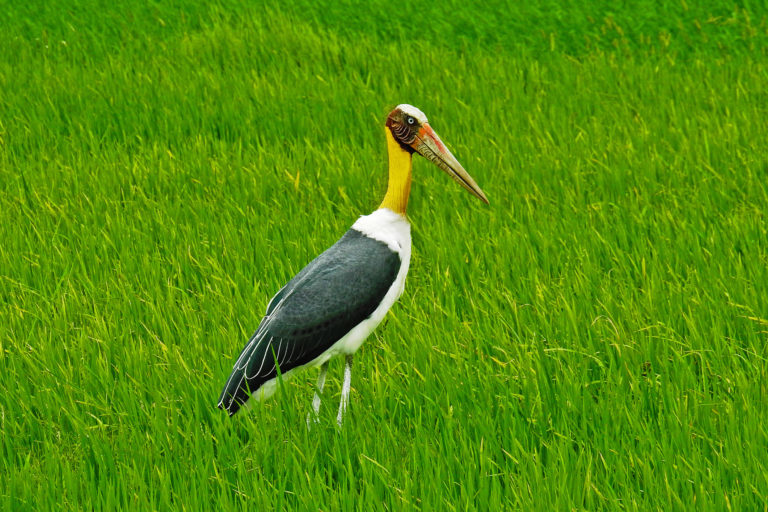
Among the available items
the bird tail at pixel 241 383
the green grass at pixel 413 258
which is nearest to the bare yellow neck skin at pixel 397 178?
the green grass at pixel 413 258

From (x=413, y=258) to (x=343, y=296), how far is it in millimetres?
1521

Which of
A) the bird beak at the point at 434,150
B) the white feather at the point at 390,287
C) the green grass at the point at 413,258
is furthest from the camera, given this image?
the bird beak at the point at 434,150

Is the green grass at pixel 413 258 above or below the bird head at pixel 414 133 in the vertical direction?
below

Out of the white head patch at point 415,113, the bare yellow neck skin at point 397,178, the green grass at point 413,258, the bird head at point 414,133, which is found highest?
the white head patch at point 415,113

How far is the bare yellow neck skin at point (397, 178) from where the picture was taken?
10.4 feet

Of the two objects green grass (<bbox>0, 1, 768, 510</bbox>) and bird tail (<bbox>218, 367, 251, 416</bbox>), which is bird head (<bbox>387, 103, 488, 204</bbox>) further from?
bird tail (<bbox>218, 367, 251, 416</bbox>)

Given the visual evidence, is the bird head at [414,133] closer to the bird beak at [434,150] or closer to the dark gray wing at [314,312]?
the bird beak at [434,150]

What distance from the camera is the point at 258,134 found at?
20.5ft

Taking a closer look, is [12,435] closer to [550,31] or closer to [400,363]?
[400,363]

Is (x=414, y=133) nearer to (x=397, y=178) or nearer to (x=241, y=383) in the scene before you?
(x=397, y=178)

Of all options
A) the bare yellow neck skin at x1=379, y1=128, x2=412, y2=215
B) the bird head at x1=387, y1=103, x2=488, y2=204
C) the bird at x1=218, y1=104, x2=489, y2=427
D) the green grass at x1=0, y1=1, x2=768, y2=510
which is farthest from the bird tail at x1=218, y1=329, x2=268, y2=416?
the bird head at x1=387, y1=103, x2=488, y2=204

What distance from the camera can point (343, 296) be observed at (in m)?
2.95

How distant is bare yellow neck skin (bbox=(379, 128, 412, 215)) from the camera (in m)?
3.16

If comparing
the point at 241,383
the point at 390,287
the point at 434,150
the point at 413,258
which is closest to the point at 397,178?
the point at 434,150
